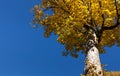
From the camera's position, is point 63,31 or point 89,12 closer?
point 89,12

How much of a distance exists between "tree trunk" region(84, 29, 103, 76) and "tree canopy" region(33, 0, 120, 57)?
76cm

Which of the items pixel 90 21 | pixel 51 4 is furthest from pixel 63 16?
pixel 90 21

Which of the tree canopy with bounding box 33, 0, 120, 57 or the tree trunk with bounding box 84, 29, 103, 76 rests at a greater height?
the tree canopy with bounding box 33, 0, 120, 57

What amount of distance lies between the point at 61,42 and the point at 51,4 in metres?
4.08

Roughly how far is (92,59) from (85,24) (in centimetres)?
354

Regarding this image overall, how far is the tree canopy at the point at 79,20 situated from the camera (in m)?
32.3

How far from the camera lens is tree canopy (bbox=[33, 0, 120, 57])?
3228 cm

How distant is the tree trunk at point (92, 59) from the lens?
31812 millimetres

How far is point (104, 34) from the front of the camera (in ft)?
127

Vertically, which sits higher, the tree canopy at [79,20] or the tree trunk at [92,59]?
the tree canopy at [79,20]

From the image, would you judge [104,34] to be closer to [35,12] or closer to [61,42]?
A: [61,42]

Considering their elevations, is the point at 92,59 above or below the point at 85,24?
below

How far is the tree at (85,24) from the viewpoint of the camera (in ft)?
106

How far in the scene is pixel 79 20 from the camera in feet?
106
